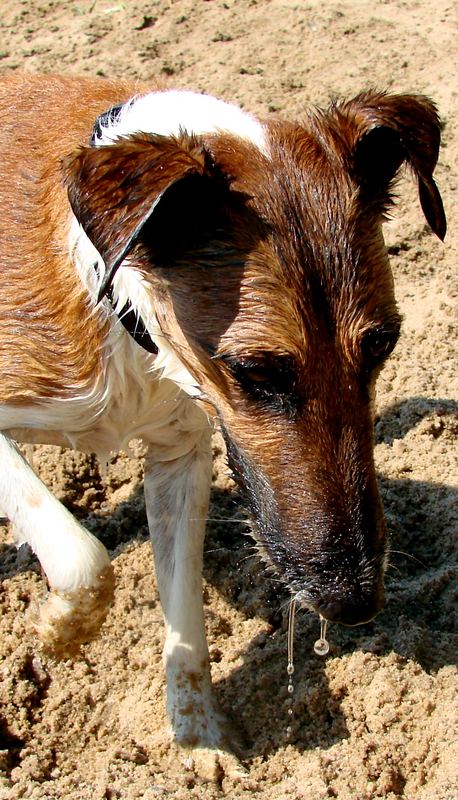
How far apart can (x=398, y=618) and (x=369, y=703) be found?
1.66 ft

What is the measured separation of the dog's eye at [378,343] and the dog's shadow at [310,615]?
892mm

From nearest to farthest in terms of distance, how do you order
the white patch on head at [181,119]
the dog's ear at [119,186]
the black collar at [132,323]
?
the dog's ear at [119,186], the white patch on head at [181,119], the black collar at [132,323]

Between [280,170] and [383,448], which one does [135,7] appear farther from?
[280,170]

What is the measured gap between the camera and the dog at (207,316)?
3.64 metres

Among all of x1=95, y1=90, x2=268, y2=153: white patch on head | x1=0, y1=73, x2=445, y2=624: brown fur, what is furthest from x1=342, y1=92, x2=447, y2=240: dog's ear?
x1=95, y1=90, x2=268, y2=153: white patch on head

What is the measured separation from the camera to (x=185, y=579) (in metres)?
4.88

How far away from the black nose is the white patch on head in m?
1.64

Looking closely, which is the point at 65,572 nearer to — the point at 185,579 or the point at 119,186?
the point at 185,579

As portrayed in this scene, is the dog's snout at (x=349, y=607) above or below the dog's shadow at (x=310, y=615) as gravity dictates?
above

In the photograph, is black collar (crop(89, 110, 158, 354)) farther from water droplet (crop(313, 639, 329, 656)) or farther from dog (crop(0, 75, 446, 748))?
water droplet (crop(313, 639, 329, 656))

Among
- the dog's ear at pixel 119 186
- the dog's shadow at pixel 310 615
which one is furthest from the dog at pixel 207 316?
the dog's shadow at pixel 310 615

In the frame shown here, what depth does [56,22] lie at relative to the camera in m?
9.59

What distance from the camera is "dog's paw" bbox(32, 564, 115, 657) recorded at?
406 centimetres

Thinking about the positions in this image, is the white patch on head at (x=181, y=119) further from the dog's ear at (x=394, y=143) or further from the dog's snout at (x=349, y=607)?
the dog's snout at (x=349, y=607)
